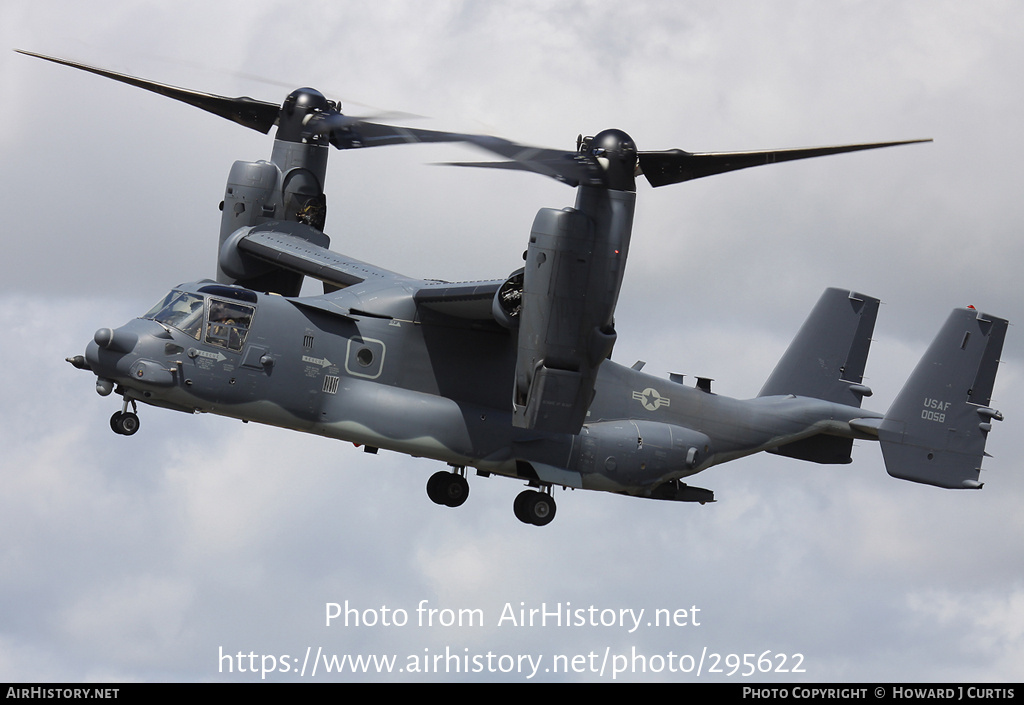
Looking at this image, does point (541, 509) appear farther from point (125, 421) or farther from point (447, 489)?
point (125, 421)

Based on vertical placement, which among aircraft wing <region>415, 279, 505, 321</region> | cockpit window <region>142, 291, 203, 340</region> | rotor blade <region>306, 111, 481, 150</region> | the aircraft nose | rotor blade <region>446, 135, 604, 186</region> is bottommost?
the aircraft nose

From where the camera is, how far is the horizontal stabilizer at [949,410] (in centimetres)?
2680

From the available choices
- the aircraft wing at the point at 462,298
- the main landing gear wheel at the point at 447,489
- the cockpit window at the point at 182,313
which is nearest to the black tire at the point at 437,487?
the main landing gear wheel at the point at 447,489

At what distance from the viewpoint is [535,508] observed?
82.1ft

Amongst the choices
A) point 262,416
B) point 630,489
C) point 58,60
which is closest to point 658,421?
point 630,489

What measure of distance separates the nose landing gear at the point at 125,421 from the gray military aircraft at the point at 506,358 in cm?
2

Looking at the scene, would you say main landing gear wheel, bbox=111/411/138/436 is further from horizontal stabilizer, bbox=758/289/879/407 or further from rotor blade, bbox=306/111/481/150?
horizontal stabilizer, bbox=758/289/879/407

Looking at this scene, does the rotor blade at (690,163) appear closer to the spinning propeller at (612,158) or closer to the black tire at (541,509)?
the spinning propeller at (612,158)

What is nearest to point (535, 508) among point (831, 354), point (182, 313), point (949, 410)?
point (182, 313)

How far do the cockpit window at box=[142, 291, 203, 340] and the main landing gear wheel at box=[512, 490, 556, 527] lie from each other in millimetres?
6535

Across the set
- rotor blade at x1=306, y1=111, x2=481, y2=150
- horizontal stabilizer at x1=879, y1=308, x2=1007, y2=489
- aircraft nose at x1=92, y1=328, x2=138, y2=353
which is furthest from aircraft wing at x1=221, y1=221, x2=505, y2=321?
horizontal stabilizer at x1=879, y1=308, x2=1007, y2=489

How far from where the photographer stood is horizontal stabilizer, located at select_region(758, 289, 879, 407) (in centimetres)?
2884

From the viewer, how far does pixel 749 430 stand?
26828mm

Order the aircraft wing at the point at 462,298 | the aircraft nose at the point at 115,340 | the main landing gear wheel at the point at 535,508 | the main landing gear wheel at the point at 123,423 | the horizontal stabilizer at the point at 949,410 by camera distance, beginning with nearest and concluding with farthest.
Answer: the aircraft nose at the point at 115,340 < the main landing gear wheel at the point at 123,423 < the aircraft wing at the point at 462,298 < the main landing gear wheel at the point at 535,508 < the horizontal stabilizer at the point at 949,410
